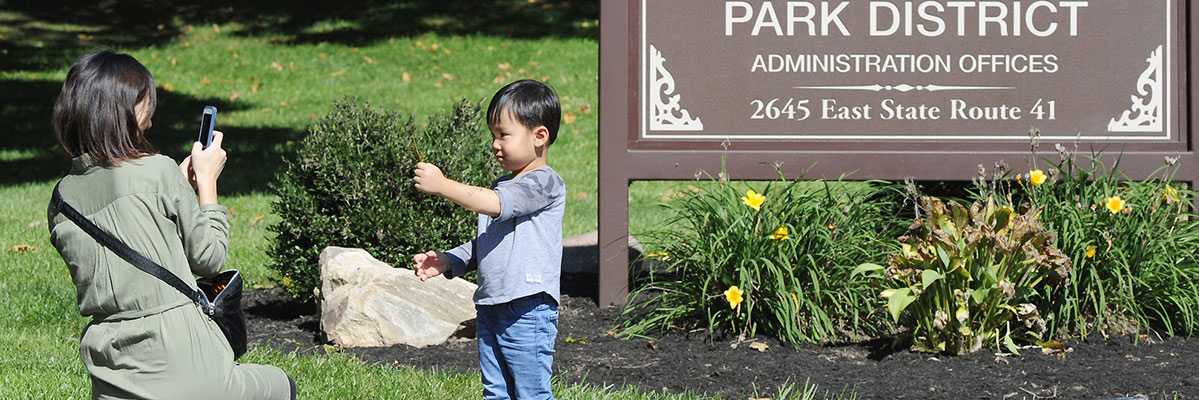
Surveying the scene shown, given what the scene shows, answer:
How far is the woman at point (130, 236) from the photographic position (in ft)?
8.50

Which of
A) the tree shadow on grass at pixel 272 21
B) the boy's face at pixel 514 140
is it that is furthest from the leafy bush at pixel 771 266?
the tree shadow on grass at pixel 272 21

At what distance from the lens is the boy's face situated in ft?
10.3

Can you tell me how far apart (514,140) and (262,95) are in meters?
10.8

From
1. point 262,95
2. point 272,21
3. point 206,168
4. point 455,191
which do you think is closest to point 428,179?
point 455,191

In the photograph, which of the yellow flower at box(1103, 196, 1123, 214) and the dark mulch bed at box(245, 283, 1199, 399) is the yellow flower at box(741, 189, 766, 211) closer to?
the dark mulch bed at box(245, 283, 1199, 399)

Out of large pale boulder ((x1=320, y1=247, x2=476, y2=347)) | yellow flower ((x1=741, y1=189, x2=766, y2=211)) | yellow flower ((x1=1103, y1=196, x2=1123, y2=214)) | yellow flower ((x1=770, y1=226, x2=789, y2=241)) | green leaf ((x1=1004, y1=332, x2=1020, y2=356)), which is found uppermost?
yellow flower ((x1=741, y1=189, x2=766, y2=211))

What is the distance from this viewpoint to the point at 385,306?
16.1 feet

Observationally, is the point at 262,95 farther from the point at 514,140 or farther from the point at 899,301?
the point at 514,140

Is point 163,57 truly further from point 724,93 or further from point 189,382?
point 189,382

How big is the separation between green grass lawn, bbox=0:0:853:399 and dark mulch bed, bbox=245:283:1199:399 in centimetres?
29

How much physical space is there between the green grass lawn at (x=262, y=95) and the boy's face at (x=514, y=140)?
1.18m

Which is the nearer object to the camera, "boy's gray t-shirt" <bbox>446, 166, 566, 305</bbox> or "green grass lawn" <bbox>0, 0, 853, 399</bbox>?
"boy's gray t-shirt" <bbox>446, 166, 566, 305</bbox>

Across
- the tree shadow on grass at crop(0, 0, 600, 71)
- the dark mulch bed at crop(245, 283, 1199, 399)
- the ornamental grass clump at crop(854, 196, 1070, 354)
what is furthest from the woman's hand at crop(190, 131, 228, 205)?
the tree shadow on grass at crop(0, 0, 600, 71)

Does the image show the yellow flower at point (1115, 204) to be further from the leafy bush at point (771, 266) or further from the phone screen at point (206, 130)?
the phone screen at point (206, 130)
